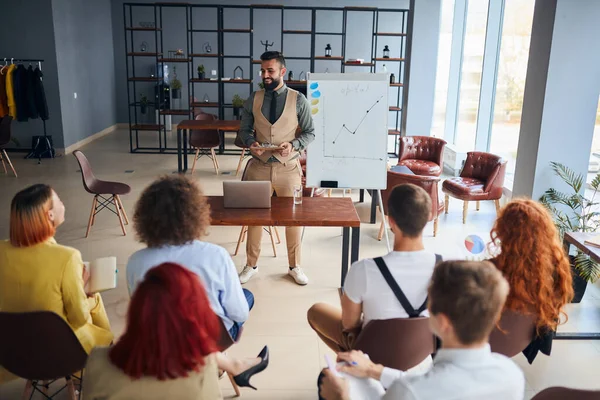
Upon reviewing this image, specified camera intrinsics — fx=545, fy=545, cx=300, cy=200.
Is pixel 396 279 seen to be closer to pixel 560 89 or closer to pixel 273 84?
pixel 273 84

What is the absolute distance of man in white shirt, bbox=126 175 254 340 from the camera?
8.19 feet

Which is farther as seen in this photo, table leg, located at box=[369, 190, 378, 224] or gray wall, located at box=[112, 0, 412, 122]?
gray wall, located at box=[112, 0, 412, 122]

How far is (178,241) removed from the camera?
2523 mm

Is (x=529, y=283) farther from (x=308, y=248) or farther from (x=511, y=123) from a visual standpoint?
Result: (x=511, y=123)

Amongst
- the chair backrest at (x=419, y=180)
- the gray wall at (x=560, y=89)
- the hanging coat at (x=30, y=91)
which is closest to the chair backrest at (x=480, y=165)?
the chair backrest at (x=419, y=180)

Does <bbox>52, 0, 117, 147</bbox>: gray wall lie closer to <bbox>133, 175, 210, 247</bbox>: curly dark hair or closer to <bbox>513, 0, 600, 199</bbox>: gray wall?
<bbox>513, 0, 600, 199</bbox>: gray wall

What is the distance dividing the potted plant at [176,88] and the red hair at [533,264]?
1152 cm

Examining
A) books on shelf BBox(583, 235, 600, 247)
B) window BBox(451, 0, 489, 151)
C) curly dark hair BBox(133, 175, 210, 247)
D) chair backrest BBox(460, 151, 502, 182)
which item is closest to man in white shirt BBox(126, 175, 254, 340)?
curly dark hair BBox(133, 175, 210, 247)

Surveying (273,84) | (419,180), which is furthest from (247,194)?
(419,180)

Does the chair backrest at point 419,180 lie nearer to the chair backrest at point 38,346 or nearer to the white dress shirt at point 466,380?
the chair backrest at point 38,346

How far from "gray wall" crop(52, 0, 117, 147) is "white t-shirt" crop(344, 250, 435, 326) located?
9349mm

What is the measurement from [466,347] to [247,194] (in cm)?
268

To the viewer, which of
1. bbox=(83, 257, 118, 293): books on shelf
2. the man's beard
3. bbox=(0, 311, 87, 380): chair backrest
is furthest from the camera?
the man's beard

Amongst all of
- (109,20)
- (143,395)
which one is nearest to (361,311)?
(143,395)
